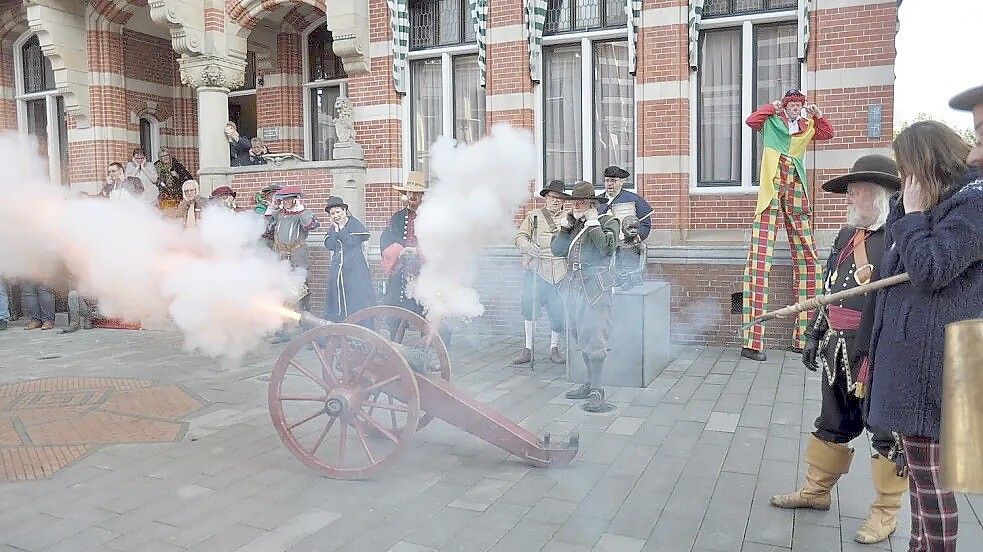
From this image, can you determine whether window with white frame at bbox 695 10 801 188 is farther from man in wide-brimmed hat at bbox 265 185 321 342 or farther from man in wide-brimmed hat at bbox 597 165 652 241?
man in wide-brimmed hat at bbox 265 185 321 342

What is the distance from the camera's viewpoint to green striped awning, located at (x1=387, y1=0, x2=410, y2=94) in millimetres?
10398

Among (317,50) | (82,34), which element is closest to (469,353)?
(317,50)

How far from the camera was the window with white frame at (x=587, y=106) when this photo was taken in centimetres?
953

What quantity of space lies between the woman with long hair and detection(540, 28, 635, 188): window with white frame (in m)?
6.71

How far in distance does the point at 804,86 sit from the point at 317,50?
8.73 m

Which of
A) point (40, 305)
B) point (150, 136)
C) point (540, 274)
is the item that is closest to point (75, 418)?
point (540, 274)

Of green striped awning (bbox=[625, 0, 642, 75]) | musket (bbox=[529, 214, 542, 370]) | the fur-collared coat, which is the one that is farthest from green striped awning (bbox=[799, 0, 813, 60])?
the fur-collared coat

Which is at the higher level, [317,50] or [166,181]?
[317,50]

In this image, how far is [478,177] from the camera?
541 cm

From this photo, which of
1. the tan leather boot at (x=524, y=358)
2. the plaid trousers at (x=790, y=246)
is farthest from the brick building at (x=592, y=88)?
the tan leather boot at (x=524, y=358)

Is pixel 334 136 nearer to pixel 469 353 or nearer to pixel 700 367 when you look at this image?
pixel 469 353

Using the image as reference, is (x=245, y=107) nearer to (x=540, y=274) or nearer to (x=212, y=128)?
(x=212, y=128)

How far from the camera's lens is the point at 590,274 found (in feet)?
20.7

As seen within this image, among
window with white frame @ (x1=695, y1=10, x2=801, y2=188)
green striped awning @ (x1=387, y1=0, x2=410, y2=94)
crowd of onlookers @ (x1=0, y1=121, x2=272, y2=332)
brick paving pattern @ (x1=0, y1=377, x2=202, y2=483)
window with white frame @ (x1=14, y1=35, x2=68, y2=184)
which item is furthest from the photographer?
window with white frame @ (x1=14, y1=35, x2=68, y2=184)
